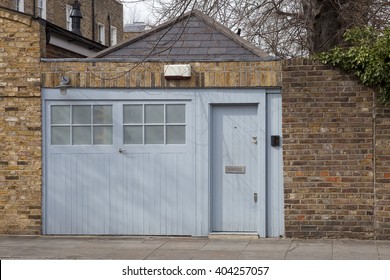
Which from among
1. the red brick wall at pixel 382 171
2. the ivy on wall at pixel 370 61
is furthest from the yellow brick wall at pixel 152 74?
the red brick wall at pixel 382 171

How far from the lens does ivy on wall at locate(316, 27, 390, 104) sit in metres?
12.0

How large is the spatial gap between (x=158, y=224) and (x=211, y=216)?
916 millimetres

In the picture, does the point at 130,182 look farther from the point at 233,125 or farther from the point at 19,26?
the point at 19,26

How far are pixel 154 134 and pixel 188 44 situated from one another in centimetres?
202

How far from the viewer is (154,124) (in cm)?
1293

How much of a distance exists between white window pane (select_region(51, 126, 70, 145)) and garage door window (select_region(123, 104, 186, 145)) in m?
1.00

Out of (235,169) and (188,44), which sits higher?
(188,44)

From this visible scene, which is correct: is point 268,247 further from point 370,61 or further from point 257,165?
point 370,61

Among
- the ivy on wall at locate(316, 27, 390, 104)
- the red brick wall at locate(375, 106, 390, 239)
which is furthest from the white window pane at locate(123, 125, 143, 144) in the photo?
the red brick wall at locate(375, 106, 390, 239)

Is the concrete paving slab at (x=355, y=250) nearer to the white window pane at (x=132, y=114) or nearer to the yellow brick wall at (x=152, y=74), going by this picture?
the yellow brick wall at (x=152, y=74)

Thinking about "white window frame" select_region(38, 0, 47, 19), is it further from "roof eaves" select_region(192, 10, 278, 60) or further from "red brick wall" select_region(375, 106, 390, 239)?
"red brick wall" select_region(375, 106, 390, 239)

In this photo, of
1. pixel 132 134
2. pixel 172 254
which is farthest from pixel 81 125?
pixel 172 254

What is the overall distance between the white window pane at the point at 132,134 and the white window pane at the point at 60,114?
1.03 meters

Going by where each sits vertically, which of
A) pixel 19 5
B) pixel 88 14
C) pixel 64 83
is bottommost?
pixel 64 83
